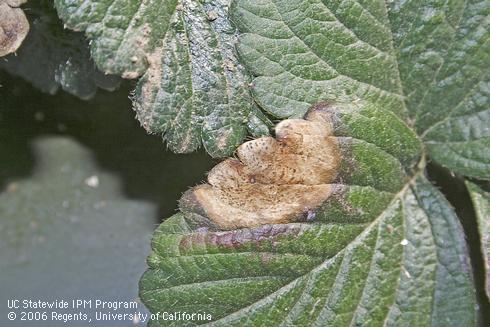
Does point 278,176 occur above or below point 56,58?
above

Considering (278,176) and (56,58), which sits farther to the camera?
(56,58)

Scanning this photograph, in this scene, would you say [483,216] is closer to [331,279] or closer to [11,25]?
[331,279]

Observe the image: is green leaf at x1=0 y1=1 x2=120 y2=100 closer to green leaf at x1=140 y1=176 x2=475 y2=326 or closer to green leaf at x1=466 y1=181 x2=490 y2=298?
green leaf at x1=140 y1=176 x2=475 y2=326

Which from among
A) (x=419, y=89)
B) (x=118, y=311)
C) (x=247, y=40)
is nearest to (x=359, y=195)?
(x=419, y=89)

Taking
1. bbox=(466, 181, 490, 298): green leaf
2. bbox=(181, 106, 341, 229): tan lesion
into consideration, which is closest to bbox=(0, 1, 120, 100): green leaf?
bbox=(181, 106, 341, 229): tan lesion

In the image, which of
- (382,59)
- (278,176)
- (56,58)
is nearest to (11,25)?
(56,58)

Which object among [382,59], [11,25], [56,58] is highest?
[382,59]
